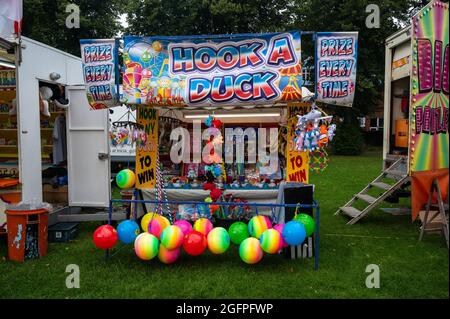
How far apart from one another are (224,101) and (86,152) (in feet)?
11.0

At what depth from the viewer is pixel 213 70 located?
5.46 meters

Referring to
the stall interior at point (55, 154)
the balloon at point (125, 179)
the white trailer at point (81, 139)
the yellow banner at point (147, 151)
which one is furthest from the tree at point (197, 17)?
the balloon at point (125, 179)

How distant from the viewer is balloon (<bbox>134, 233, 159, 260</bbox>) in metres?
4.75

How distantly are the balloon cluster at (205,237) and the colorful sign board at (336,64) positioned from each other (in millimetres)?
1729

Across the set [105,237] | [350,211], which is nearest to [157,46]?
[105,237]

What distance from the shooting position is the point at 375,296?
14.0ft

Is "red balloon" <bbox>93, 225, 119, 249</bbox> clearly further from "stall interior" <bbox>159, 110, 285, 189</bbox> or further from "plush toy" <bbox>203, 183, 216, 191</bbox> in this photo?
"stall interior" <bbox>159, 110, 285, 189</bbox>

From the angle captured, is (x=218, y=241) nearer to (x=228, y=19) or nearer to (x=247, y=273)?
(x=247, y=273)

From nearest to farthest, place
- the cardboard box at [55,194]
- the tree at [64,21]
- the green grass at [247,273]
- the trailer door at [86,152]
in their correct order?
the green grass at [247,273]
the trailer door at [86,152]
the cardboard box at [55,194]
the tree at [64,21]

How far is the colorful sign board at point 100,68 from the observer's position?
561 cm

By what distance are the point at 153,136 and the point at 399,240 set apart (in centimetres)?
458

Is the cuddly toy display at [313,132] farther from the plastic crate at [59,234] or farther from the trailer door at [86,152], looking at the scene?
the plastic crate at [59,234]

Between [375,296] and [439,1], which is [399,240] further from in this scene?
[439,1]

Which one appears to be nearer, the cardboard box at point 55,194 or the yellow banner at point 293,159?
the yellow banner at point 293,159
